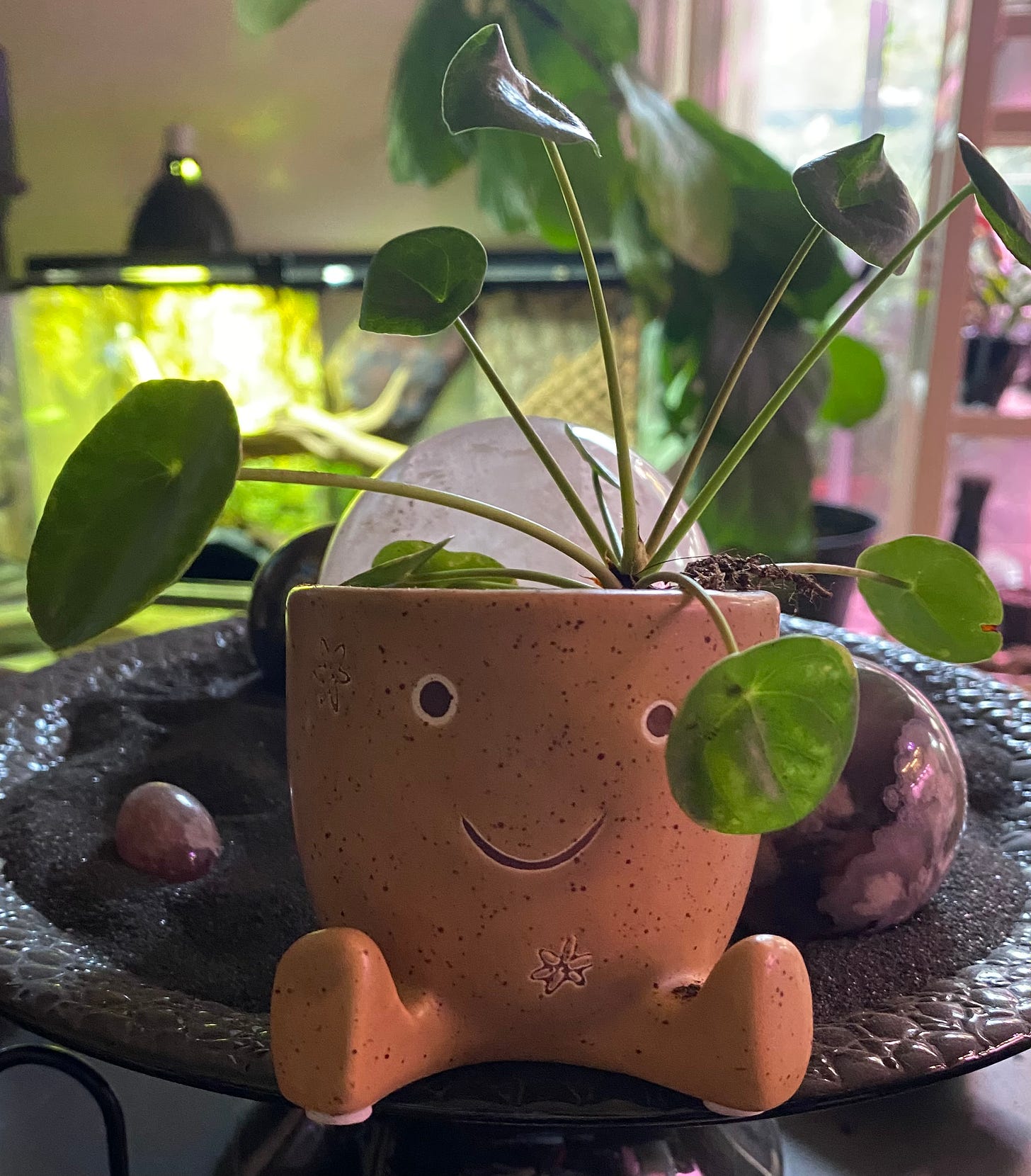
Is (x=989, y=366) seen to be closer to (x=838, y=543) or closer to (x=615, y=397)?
(x=838, y=543)

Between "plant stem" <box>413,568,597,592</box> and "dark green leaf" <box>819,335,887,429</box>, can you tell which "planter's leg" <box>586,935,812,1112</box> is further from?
"dark green leaf" <box>819,335,887,429</box>

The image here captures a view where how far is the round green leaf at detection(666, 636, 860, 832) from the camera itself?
0.24 m

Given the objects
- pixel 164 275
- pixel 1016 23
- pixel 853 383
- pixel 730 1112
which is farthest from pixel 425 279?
pixel 164 275

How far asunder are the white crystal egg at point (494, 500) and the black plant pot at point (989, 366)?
41.7 inches

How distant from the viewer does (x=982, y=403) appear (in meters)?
1.41

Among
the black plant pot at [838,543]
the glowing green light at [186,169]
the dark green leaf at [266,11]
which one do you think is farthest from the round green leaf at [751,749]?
the glowing green light at [186,169]

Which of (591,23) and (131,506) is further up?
(591,23)

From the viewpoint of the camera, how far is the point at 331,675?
1.00 feet

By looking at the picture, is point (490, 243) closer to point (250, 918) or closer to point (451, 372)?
point (451, 372)

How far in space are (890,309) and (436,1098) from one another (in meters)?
1.75

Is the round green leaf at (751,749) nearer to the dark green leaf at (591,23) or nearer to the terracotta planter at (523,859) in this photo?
the terracotta planter at (523,859)

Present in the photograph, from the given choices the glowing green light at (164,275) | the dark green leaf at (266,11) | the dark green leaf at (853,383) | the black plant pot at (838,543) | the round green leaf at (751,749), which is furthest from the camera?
the glowing green light at (164,275)

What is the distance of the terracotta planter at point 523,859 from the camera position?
10.7 inches

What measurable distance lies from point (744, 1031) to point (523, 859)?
0.08 m
